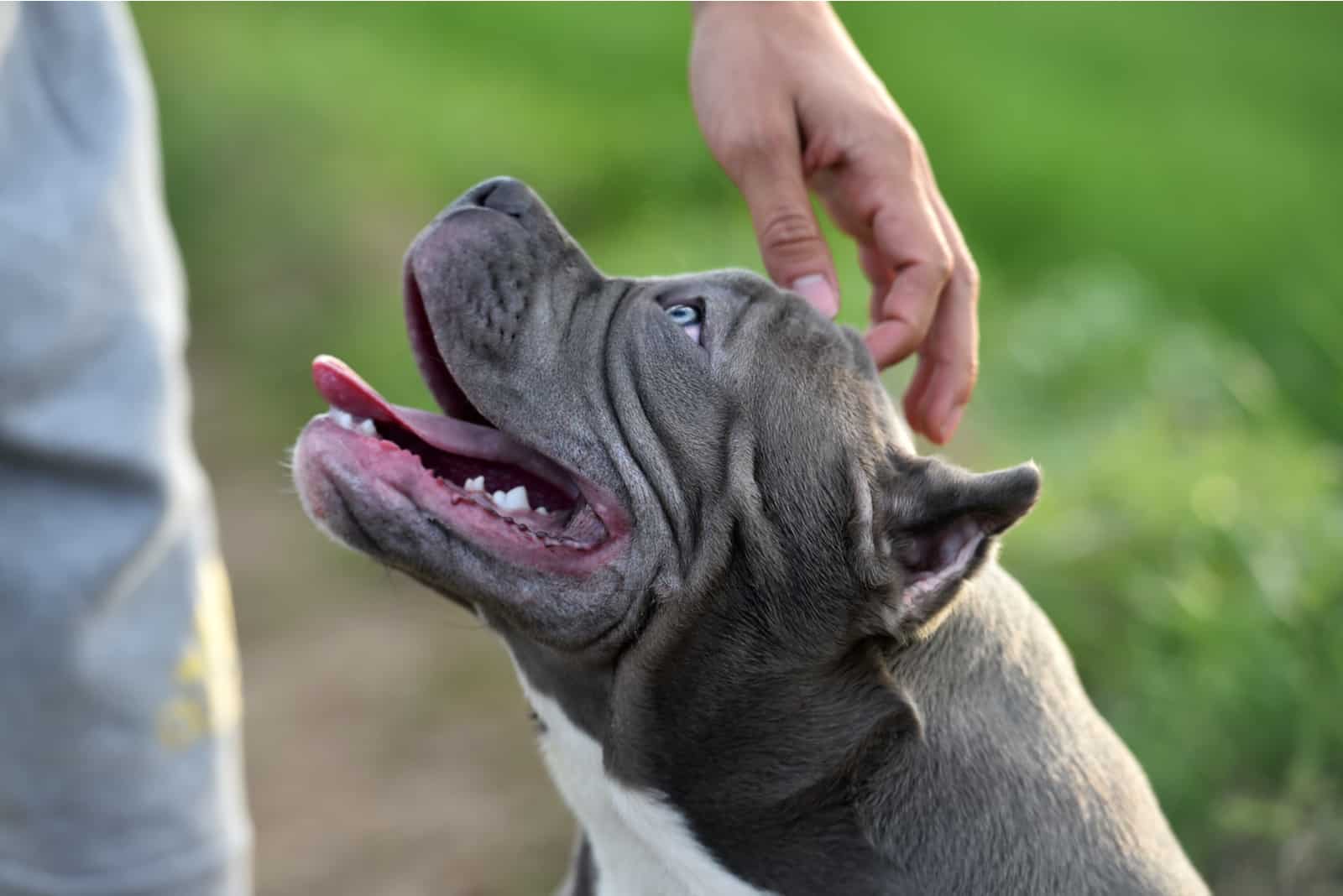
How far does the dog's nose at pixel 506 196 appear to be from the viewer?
296 centimetres

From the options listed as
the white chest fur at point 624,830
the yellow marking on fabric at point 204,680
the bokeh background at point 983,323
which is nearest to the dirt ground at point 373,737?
the bokeh background at point 983,323

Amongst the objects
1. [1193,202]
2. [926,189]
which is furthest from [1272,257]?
[926,189]

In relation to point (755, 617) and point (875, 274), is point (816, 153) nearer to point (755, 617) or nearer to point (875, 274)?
point (875, 274)

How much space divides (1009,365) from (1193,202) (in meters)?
2.94

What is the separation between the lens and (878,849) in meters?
2.54

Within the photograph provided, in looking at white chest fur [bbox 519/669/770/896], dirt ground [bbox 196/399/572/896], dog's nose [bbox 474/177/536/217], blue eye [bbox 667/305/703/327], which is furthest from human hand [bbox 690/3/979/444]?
dirt ground [bbox 196/399/572/896]

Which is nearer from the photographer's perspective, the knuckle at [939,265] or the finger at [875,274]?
the knuckle at [939,265]

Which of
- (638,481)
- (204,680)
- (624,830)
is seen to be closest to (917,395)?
(638,481)

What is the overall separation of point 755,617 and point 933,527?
326mm

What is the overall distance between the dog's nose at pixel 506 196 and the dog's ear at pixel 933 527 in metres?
0.85

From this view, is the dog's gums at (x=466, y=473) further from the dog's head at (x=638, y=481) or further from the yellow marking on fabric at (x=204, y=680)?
the yellow marking on fabric at (x=204, y=680)

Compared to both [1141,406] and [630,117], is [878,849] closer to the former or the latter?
[1141,406]

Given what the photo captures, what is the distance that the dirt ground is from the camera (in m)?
4.83

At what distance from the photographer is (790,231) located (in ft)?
9.82
